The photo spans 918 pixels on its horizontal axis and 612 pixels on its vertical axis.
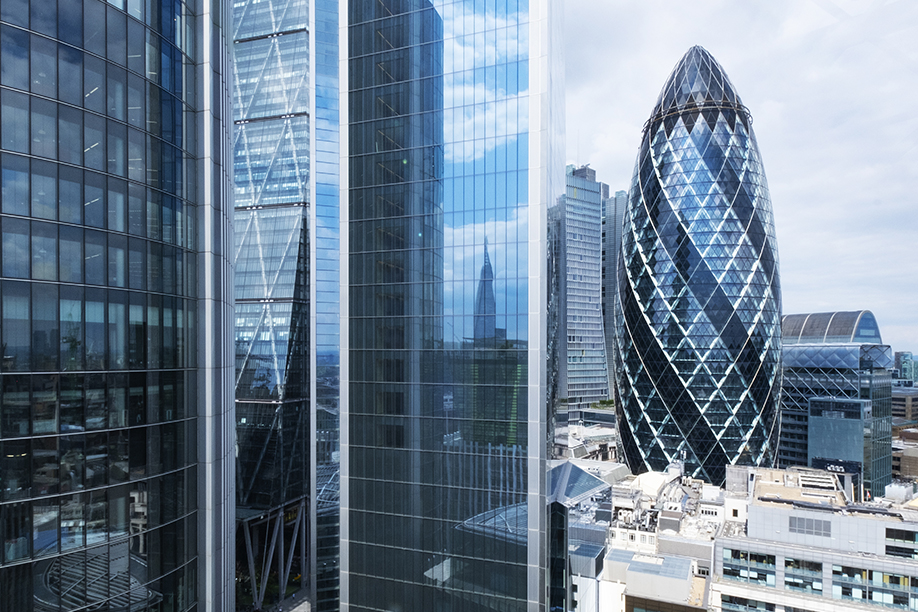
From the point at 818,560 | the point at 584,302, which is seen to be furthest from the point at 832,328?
the point at 818,560

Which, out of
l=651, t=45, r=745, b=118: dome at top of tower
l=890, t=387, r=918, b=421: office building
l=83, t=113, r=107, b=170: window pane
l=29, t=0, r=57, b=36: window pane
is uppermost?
l=651, t=45, r=745, b=118: dome at top of tower

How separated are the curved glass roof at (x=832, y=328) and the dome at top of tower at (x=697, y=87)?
2720cm

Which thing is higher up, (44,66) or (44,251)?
(44,66)

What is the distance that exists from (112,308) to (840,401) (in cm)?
6997

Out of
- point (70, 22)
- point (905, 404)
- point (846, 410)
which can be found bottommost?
point (905, 404)

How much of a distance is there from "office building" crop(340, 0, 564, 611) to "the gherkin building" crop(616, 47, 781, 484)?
42.0 metres

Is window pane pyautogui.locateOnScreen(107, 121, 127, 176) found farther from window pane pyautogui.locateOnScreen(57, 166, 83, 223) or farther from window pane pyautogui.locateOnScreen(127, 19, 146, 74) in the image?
window pane pyautogui.locateOnScreen(127, 19, 146, 74)

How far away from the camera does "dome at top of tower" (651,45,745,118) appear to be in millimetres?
60875

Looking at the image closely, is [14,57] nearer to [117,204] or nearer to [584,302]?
[117,204]

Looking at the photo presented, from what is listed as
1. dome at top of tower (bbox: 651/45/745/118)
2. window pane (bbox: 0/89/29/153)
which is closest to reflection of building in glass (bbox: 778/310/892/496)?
dome at top of tower (bbox: 651/45/745/118)

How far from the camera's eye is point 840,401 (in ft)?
199

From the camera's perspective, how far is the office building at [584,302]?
9244cm

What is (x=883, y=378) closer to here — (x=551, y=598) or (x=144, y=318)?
(x=551, y=598)

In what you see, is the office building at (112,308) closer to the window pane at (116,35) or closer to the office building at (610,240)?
the window pane at (116,35)
